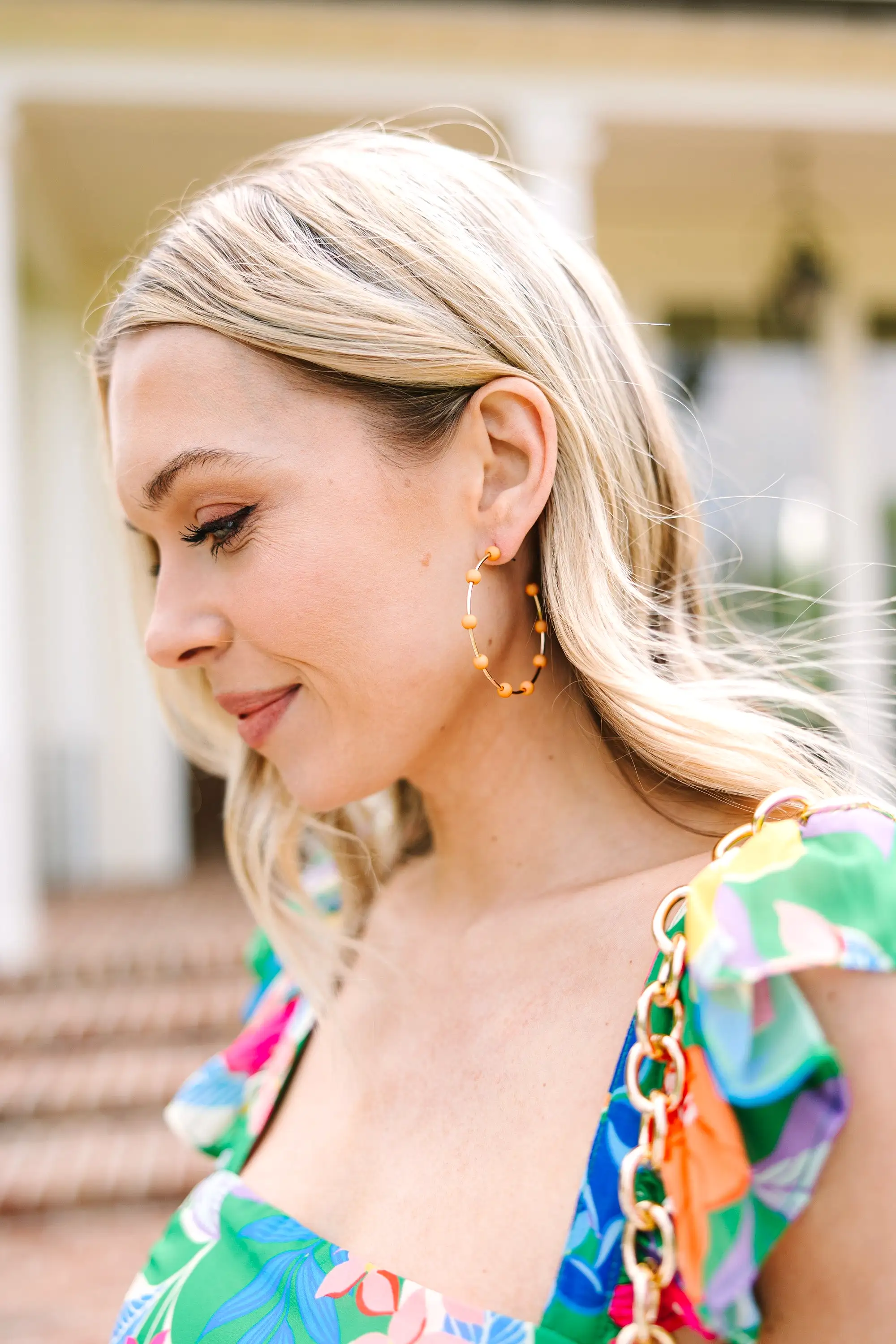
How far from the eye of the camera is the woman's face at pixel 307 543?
1.11 metres

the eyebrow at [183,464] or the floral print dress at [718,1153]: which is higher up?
the eyebrow at [183,464]

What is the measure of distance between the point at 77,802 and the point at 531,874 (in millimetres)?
5711

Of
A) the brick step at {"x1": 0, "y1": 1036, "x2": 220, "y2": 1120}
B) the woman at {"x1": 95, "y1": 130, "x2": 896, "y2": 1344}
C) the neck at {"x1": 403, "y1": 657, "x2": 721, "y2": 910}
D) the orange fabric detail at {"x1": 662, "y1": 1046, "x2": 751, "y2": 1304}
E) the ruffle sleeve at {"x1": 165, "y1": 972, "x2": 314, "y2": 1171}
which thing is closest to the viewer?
the orange fabric detail at {"x1": 662, "y1": 1046, "x2": 751, "y2": 1304}

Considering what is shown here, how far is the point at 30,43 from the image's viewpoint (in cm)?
465

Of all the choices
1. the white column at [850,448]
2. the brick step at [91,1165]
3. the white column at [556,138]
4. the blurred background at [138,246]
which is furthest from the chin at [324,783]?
the white column at [850,448]

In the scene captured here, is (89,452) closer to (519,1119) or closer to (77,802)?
(77,802)

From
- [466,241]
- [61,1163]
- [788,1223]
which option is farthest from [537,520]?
[61,1163]

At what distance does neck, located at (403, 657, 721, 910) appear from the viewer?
1223 mm

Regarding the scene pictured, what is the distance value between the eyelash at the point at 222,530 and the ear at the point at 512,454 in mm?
231

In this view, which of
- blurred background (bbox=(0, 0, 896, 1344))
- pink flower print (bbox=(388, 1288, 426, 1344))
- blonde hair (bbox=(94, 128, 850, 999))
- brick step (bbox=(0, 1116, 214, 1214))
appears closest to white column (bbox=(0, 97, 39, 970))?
blurred background (bbox=(0, 0, 896, 1344))

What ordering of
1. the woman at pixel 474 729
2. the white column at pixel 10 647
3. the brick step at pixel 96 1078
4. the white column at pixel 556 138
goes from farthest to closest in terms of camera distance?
the white column at pixel 556 138 < the white column at pixel 10 647 < the brick step at pixel 96 1078 < the woman at pixel 474 729

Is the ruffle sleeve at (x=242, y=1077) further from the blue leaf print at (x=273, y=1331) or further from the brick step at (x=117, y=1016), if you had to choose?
the brick step at (x=117, y=1016)

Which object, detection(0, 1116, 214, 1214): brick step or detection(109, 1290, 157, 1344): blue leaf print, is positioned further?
detection(0, 1116, 214, 1214): brick step

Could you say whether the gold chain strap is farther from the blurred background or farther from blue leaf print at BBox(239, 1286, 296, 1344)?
the blurred background
